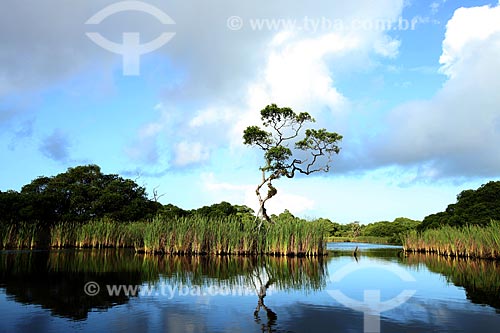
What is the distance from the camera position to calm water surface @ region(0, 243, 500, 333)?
6.23 m

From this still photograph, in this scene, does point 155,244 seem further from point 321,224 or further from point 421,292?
point 421,292

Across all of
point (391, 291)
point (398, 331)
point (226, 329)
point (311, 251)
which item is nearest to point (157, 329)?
point (226, 329)

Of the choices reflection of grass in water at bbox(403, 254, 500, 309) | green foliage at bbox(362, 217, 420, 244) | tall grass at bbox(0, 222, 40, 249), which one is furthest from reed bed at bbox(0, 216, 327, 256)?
green foliage at bbox(362, 217, 420, 244)

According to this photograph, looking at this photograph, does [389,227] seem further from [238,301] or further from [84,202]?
[238,301]

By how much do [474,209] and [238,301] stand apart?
26.2 meters

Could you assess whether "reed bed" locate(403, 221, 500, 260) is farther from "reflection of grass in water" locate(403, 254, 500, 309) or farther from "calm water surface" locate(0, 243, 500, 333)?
"calm water surface" locate(0, 243, 500, 333)

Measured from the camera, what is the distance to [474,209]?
28.7 m

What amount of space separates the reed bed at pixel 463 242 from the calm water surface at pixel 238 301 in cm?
654

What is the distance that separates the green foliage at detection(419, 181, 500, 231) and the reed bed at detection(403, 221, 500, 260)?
2.35 metres

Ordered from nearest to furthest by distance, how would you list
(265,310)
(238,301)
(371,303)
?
(265,310)
(238,301)
(371,303)

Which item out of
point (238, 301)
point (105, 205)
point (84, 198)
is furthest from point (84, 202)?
point (238, 301)

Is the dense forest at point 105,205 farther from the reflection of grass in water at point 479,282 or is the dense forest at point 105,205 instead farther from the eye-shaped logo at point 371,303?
the eye-shaped logo at point 371,303

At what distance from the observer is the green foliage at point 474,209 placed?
26.8m

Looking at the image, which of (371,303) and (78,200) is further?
(78,200)
